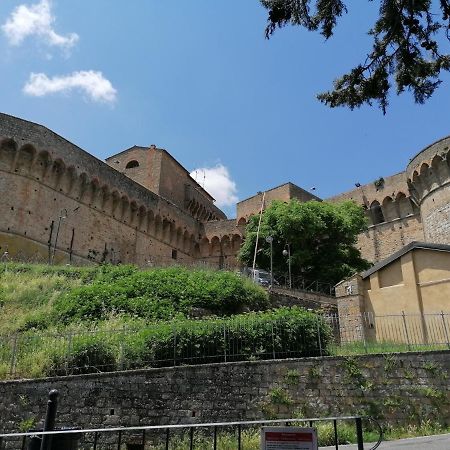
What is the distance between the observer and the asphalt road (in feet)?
22.4

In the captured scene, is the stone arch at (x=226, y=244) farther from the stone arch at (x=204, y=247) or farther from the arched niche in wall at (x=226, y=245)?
the stone arch at (x=204, y=247)

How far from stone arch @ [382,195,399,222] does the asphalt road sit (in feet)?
91.2

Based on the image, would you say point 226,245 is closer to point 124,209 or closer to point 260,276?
point 124,209

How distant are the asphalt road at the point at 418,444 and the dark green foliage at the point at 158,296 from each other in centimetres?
792

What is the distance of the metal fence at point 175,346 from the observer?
34.4ft

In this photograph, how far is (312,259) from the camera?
86.4 ft

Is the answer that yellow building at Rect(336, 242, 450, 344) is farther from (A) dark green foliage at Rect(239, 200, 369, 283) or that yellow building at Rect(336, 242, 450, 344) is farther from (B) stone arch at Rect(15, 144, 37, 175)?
(B) stone arch at Rect(15, 144, 37, 175)

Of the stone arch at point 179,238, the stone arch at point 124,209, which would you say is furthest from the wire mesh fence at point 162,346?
the stone arch at point 179,238

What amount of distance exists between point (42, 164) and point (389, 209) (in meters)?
23.4

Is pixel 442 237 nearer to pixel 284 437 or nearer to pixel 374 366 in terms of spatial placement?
pixel 374 366

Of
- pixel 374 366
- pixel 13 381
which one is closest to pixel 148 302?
pixel 13 381

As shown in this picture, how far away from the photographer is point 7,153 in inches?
1029

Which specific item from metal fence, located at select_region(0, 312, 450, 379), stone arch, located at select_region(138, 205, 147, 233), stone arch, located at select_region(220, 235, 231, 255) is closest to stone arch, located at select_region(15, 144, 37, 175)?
stone arch, located at select_region(138, 205, 147, 233)

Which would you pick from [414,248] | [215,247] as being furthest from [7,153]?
[414,248]
